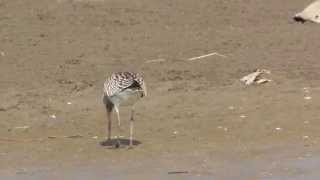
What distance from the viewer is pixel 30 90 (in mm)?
12750

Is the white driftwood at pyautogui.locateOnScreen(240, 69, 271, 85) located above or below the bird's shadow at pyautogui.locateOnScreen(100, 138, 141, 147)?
above

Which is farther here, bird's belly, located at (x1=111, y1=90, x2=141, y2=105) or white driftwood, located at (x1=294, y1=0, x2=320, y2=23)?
white driftwood, located at (x1=294, y1=0, x2=320, y2=23)

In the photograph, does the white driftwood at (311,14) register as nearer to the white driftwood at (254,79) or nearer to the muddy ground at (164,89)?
the muddy ground at (164,89)

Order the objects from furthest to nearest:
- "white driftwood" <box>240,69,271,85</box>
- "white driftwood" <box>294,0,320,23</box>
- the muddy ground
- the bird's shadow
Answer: "white driftwood" <box>294,0,320,23</box>, "white driftwood" <box>240,69,271,85</box>, the bird's shadow, the muddy ground

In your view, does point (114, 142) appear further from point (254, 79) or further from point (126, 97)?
point (254, 79)

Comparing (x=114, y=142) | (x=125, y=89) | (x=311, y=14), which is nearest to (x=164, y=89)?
(x=114, y=142)

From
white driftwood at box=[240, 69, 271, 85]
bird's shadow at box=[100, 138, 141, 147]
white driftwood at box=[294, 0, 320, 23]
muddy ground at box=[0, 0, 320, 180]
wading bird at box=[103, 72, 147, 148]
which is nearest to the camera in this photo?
muddy ground at box=[0, 0, 320, 180]

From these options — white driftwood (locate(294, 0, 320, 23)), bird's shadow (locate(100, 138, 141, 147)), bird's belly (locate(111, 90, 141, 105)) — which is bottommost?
bird's shadow (locate(100, 138, 141, 147))

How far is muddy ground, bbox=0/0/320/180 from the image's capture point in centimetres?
923

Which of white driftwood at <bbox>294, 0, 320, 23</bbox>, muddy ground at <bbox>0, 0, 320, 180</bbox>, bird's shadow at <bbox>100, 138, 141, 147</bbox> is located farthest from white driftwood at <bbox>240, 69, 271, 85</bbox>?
white driftwood at <bbox>294, 0, 320, 23</bbox>

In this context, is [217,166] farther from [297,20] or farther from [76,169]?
[297,20]

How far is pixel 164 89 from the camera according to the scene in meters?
12.5

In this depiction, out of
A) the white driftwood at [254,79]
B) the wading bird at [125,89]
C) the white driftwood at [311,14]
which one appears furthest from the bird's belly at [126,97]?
the white driftwood at [311,14]

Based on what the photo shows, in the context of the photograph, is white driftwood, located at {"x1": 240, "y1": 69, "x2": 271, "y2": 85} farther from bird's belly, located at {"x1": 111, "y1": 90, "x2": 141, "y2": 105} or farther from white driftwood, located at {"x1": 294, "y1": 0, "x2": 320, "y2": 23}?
white driftwood, located at {"x1": 294, "y1": 0, "x2": 320, "y2": 23}
